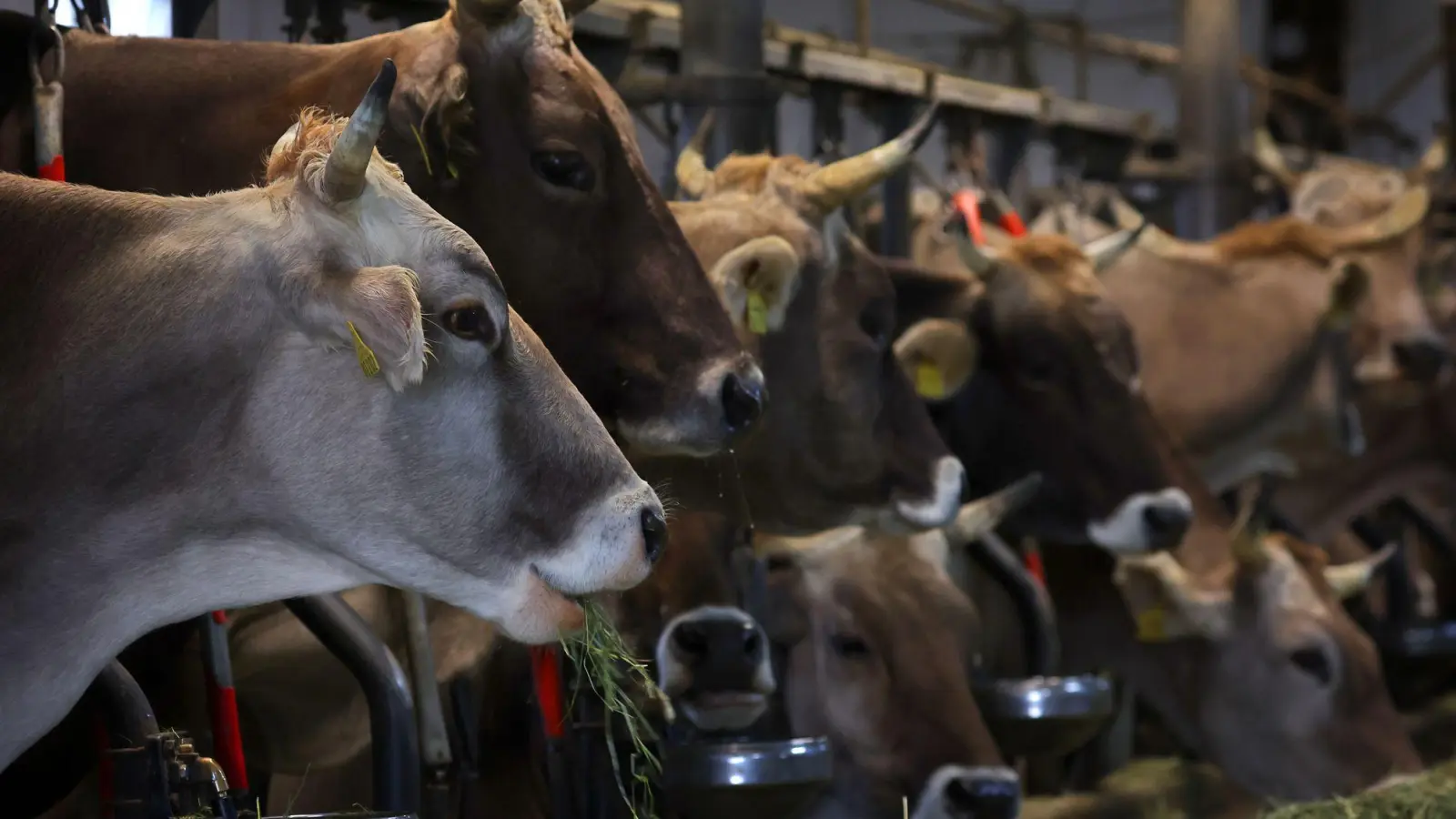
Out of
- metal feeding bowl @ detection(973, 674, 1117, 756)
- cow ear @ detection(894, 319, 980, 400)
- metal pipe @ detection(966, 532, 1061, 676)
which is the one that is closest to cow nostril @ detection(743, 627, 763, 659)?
metal feeding bowl @ detection(973, 674, 1117, 756)

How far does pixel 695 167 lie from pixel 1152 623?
1.83 metres

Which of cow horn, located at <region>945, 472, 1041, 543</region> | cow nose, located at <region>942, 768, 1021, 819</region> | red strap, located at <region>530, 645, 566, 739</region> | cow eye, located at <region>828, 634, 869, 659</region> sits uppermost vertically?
cow horn, located at <region>945, 472, 1041, 543</region>

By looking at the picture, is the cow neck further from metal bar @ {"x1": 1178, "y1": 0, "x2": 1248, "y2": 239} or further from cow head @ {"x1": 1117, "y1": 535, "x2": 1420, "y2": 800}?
metal bar @ {"x1": 1178, "y1": 0, "x2": 1248, "y2": 239}

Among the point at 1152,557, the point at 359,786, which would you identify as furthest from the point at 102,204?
the point at 1152,557

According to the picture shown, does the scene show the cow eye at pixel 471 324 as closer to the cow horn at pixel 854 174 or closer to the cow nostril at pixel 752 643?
the cow nostril at pixel 752 643

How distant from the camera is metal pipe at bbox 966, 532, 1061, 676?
4.32 m

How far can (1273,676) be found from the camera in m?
5.11

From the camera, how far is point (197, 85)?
2969 millimetres

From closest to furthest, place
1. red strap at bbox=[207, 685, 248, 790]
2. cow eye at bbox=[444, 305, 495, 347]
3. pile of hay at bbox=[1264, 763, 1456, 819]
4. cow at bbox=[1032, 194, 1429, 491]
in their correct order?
cow eye at bbox=[444, 305, 495, 347], red strap at bbox=[207, 685, 248, 790], pile of hay at bbox=[1264, 763, 1456, 819], cow at bbox=[1032, 194, 1429, 491]

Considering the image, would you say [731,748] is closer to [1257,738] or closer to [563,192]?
[563,192]

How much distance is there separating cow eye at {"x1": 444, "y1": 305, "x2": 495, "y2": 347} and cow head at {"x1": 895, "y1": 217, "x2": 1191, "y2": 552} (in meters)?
2.41

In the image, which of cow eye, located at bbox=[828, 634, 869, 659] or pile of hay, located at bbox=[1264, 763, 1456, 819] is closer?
cow eye, located at bbox=[828, 634, 869, 659]

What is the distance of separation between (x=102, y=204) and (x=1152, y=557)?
3386 millimetres

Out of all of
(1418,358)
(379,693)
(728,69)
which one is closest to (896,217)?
(728,69)
